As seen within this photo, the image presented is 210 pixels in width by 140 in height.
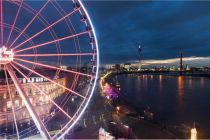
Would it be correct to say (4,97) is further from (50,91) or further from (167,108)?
(167,108)

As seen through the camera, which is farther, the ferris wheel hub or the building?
the building

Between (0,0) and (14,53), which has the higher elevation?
(0,0)

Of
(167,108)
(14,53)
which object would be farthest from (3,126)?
(167,108)

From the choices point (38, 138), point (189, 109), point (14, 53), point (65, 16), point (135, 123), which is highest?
point (65, 16)

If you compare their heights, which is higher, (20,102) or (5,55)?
(5,55)

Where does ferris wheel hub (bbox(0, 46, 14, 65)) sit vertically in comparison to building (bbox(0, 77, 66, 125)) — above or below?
above

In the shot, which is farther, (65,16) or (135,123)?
(135,123)

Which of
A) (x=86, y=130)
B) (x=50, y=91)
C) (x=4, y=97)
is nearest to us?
(x=86, y=130)

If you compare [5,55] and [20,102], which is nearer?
[5,55]
